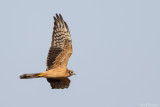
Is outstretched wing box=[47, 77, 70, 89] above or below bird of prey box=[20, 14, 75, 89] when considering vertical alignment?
below

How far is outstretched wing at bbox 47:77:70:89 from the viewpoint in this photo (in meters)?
21.2

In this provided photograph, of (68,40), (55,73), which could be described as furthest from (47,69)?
(68,40)

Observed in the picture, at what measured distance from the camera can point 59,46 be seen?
66.8 ft

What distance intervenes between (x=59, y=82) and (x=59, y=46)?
207 centimetres

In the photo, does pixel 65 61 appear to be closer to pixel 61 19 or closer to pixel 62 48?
pixel 62 48

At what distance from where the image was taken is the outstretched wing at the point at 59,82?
21.2 metres

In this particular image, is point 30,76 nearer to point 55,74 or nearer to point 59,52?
point 55,74

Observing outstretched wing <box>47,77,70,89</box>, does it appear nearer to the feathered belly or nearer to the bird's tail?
the feathered belly

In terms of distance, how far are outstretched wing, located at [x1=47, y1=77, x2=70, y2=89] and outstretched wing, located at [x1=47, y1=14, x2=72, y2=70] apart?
1194mm

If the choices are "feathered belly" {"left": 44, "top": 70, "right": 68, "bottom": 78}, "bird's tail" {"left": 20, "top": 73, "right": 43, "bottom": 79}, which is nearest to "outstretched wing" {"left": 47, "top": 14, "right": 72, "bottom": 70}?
"feathered belly" {"left": 44, "top": 70, "right": 68, "bottom": 78}

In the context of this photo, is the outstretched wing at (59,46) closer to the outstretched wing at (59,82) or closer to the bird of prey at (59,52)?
Result: the bird of prey at (59,52)

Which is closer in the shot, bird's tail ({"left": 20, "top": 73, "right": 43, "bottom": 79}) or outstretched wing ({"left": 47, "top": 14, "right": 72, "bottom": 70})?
bird's tail ({"left": 20, "top": 73, "right": 43, "bottom": 79})

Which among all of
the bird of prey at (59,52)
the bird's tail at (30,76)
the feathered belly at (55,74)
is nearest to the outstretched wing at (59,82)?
the bird of prey at (59,52)

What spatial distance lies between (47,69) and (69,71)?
1067 mm
